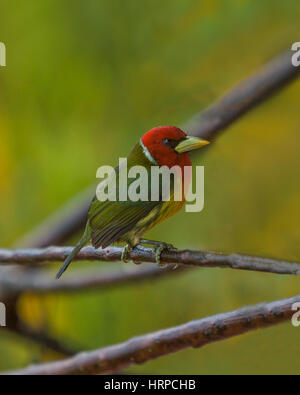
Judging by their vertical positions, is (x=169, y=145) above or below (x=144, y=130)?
below

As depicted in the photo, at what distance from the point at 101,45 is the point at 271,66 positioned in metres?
0.40

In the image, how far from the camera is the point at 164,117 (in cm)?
108

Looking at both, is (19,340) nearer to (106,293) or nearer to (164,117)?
(106,293)

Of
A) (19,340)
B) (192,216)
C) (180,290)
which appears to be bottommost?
(19,340)

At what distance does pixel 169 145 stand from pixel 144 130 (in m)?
0.51

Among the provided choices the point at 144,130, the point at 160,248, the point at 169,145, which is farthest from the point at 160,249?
the point at 144,130

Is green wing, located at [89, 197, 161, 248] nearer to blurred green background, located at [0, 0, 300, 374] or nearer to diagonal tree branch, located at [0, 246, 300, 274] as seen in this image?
diagonal tree branch, located at [0, 246, 300, 274]

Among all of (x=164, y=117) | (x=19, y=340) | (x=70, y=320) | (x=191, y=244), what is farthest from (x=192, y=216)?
(x=19, y=340)

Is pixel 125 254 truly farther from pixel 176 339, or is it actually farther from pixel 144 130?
pixel 144 130

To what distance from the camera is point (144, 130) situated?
43.3 inches

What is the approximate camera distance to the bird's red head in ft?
1.92

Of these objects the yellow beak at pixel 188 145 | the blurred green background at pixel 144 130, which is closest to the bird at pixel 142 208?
the yellow beak at pixel 188 145

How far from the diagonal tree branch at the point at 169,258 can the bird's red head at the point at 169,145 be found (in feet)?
0.30

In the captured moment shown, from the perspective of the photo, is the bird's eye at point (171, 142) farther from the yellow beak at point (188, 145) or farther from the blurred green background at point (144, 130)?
the blurred green background at point (144, 130)
